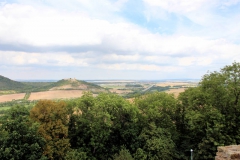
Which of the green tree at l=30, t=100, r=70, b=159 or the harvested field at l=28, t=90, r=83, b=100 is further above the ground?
the green tree at l=30, t=100, r=70, b=159

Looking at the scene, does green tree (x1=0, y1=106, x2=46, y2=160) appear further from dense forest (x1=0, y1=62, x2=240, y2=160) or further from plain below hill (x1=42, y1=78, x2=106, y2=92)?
plain below hill (x1=42, y1=78, x2=106, y2=92)

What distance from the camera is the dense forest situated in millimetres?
24609

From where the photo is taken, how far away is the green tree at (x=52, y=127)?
26.1m

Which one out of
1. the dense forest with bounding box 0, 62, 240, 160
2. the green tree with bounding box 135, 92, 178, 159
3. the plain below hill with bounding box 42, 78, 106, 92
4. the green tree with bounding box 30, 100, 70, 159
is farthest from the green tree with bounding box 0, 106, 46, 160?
the plain below hill with bounding box 42, 78, 106, 92

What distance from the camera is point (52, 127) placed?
2684cm

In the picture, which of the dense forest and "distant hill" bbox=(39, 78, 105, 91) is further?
"distant hill" bbox=(39, 78, 105, 91)

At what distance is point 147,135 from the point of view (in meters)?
29.0

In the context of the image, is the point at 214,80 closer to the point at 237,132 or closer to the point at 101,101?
the point at 237,132

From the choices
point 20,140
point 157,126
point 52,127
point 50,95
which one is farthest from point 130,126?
point 50,95

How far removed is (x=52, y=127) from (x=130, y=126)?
1114cm

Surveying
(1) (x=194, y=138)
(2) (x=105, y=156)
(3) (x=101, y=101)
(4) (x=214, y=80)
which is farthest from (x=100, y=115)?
(4) (x=214, y=80)

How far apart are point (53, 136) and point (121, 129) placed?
9699 millimetres

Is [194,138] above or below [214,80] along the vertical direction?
below

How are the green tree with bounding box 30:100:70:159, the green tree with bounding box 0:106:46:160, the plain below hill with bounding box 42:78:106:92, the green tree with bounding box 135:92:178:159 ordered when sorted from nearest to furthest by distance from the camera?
the green tree with bounding box 0:106:46:160 → the green tree with bounding box 30:100:70:159 → the green tree with bounding box 135:92:178:159 → the plain below hill with bounding box 42:78:106:92
